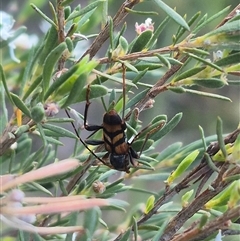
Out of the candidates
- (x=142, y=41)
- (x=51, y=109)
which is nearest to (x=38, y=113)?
(x=51, y=109)

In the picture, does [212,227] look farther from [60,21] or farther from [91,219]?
[60,21]

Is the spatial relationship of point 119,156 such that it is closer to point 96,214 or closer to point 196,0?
point 96,214

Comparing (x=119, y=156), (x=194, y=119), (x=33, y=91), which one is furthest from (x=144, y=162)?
(x=194, y=119)

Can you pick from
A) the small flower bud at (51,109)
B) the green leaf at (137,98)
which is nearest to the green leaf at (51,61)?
the small flower bud at (51,109)

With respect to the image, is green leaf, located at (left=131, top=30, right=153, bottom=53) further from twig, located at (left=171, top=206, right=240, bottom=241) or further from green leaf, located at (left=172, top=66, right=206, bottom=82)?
twig, located at (left=171, top=206, right=240, bottom=241)

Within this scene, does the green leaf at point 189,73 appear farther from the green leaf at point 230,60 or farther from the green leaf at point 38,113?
the green leaf at point 38,113

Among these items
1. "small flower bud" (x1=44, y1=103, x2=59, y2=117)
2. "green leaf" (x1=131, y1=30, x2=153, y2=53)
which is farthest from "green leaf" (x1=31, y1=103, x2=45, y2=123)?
"green leaf" (x1=131, y1=30, x2=153, y2=53)
